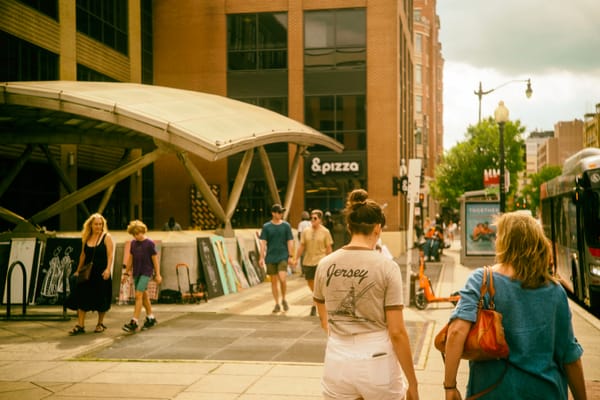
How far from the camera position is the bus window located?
13516 mm

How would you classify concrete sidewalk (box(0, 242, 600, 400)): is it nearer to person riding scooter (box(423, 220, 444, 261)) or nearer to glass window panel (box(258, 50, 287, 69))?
person riding scooter (box(423, 220, 444, 261))

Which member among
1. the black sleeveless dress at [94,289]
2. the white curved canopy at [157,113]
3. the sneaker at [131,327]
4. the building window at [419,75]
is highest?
the building window at [419,75]

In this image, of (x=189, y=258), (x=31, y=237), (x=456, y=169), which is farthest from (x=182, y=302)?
(x=456, y=169)

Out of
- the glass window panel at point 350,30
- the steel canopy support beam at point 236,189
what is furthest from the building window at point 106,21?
the steel canopy support beam at point 236,189

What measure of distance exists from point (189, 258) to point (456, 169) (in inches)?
2067

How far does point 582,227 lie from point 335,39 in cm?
2458

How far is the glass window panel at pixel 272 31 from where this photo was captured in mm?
37438

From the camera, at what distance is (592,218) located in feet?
44.5

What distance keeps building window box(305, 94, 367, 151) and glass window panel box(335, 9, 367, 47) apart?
268 centimetres

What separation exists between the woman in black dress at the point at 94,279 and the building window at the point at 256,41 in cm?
2711

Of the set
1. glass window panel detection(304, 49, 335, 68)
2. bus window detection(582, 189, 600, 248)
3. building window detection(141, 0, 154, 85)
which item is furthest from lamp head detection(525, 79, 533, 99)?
bus window detection(582, 189, 600, 248)

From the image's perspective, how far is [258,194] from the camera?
3681cm

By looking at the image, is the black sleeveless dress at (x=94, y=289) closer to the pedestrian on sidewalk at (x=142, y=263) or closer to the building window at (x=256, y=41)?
the pedestrian on sidewalk at (x=142, y=263)

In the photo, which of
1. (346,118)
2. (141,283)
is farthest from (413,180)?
(346,118)
